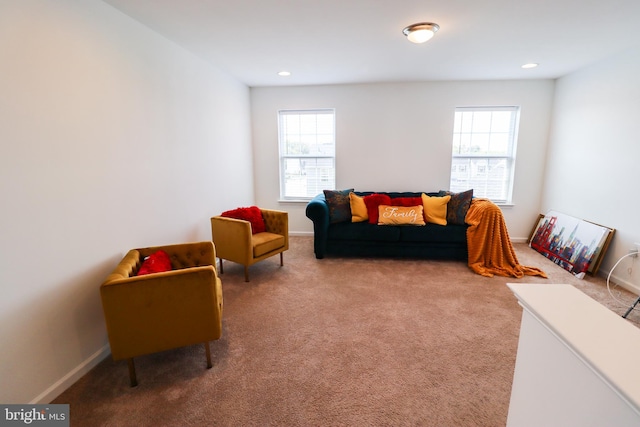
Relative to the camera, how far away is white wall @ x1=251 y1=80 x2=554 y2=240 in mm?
4215

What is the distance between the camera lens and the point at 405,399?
1.65 m

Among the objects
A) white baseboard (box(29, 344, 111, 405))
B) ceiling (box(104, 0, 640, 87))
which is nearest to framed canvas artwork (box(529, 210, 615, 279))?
ceiling (box(104, 0, 640, 87))

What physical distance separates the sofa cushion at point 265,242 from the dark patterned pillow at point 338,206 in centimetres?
78

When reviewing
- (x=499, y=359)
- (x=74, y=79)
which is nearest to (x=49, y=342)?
(x=74, y=79)

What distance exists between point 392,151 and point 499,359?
3.21 m

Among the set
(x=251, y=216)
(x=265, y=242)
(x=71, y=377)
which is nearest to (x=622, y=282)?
(x=265, y=242)

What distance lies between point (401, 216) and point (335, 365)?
2.25 meters

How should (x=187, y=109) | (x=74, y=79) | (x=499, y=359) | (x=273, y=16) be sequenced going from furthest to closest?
(x=187, y=109) < (x=273, y=16) < (x=499, y=359) < (x=74, y=79)

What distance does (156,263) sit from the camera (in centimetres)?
200

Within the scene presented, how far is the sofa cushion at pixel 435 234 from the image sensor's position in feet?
11.9

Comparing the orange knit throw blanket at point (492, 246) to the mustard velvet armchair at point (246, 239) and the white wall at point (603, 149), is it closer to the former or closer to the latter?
the white wall at point (603, 149)

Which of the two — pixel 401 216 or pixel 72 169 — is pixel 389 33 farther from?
pixel 72 169

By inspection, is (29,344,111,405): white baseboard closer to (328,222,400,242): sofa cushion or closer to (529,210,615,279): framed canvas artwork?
(328,222,400,242): sofa cushion

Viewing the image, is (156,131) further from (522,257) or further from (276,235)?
(522,257)
